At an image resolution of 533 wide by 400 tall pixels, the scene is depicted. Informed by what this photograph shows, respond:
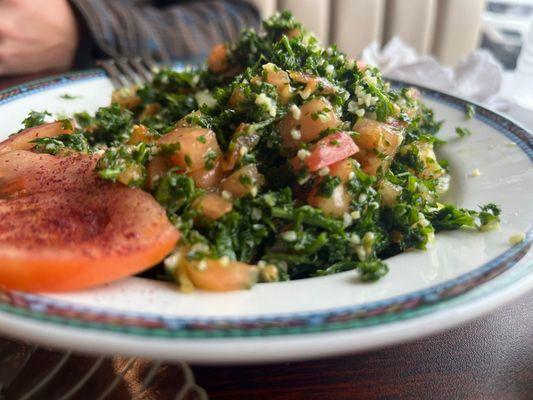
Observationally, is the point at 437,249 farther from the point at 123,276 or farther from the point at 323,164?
the point at 123,276

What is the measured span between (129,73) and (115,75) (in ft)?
0.24

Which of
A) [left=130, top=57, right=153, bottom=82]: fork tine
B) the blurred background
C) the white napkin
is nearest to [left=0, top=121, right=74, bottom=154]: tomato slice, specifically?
[left=130, top=57, right=153, bottom=82]: fork tine


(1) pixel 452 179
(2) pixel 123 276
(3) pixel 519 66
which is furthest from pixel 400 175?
(3) pixel 519 66

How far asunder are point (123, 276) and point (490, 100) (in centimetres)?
269

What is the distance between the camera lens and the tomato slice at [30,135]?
6.35 ft

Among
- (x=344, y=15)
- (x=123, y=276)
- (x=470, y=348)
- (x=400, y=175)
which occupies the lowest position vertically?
(x=344, y=15)

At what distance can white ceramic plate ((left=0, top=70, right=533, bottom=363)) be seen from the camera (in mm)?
1106

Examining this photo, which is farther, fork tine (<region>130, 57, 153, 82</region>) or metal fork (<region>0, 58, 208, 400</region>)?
fork tine (<region>130, 57, 153, 82</region>)

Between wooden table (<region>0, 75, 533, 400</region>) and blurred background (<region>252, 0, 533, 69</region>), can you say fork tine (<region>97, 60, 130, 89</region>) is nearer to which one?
wooden table (<region>0, 75, 533, 400</region>)

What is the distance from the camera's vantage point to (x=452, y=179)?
2.21 metres

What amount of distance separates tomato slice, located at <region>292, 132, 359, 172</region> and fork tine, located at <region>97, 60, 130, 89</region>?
149cm

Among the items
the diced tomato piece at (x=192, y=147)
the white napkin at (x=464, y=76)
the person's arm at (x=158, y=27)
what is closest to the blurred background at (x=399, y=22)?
the person's arm at (x=158, y=27)

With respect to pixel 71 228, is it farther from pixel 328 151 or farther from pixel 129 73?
pixel 129 73

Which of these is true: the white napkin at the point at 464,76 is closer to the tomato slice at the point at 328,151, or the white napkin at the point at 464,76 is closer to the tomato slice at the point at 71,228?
the tomato slice at the point at 328,151
